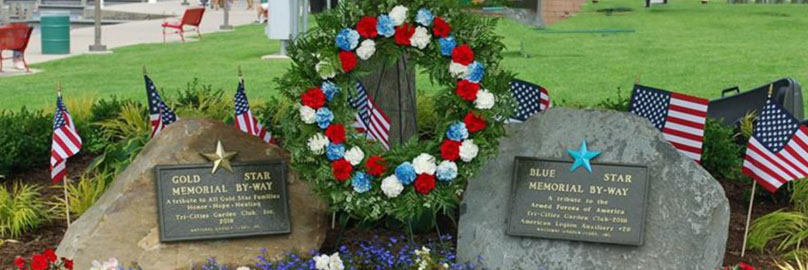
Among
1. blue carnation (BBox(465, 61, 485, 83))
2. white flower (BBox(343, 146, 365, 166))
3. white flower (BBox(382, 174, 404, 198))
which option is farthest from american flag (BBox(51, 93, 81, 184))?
blue carnation (BBox(465, 61, 485, 83))

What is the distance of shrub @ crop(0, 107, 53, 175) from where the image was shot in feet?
30.8

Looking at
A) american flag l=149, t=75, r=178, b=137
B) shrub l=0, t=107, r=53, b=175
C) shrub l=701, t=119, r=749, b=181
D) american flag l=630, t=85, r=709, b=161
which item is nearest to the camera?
american flag l=630, t=85, r=709, b=161

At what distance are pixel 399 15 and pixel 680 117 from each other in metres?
2.34

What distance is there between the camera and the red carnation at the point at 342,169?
22.7 feet

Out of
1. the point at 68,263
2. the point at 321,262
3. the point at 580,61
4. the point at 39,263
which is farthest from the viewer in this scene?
the point at 580,61

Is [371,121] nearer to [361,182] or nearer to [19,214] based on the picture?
[361,182]

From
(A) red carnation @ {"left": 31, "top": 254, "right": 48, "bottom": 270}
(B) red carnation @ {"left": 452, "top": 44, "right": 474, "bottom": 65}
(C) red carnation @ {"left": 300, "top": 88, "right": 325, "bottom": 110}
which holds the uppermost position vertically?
(B) red carnation @ {"left": 452, "top": 44, "right": 474, "bottom": 65}

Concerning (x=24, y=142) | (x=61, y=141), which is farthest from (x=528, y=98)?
(x=24, y=142)

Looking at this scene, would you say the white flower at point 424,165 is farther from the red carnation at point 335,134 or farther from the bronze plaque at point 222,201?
the bronze plaque at point 222,201

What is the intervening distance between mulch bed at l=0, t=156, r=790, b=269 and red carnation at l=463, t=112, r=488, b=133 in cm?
114

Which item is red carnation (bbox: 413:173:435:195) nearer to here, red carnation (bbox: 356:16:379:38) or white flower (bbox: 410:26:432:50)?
white flower (bbox: 410:26:432:50)

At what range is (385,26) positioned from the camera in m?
6.93

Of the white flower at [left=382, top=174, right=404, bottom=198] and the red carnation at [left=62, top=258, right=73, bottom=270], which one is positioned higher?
the white flower at [left=382, top=174, right=404, bottom=198]

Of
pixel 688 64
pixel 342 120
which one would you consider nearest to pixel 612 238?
pixel 342 120
